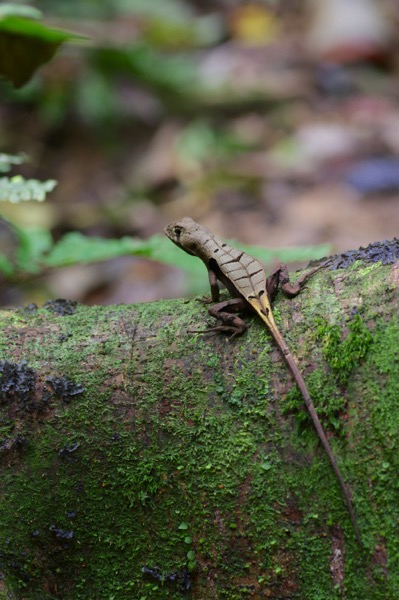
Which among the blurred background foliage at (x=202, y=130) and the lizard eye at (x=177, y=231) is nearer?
the lizard eye at (x=177, y=231)

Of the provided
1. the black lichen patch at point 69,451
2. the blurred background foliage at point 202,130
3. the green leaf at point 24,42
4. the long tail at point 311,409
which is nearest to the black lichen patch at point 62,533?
the black lichen patch at point 69,451

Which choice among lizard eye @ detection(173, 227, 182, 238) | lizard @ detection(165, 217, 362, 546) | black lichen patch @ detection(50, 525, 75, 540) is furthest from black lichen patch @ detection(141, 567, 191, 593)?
lizard eye @ detection(173, 227, 182, 238)

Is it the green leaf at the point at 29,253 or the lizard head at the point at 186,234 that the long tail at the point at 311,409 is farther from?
the green leaf at the point at 29,253

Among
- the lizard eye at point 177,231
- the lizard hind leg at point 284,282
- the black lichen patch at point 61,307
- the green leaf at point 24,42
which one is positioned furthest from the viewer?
the lizard eye at point 177,231

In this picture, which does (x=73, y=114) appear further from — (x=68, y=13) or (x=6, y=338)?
(x=6, y=338)

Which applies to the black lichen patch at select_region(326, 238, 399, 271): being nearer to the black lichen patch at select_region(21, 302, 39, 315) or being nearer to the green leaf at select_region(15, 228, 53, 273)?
the black lichen patch at select_region(21, 302, 39, 315)
